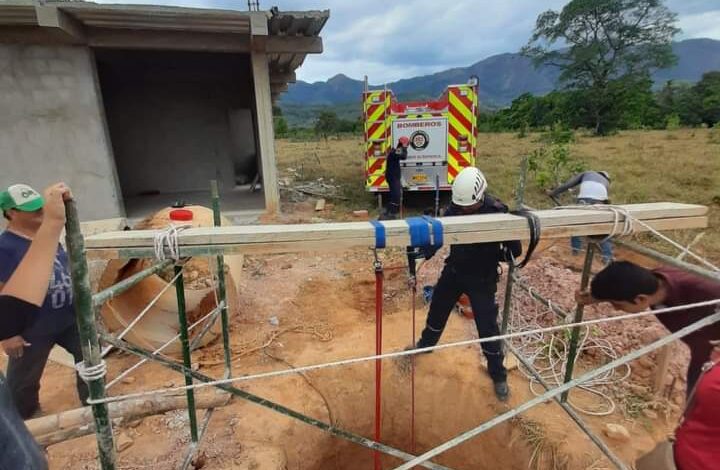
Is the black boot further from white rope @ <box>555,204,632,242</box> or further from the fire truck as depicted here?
the fire truck

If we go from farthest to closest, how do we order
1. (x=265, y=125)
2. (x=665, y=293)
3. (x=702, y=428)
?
(x=265, y=125) → (x=665, y=293) → (x=702, y=428)

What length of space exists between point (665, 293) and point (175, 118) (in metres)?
10.7

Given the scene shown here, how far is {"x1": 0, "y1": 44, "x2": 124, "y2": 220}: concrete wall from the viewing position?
249 inches

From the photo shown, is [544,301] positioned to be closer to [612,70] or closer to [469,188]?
[469,188]

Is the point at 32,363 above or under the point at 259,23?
under

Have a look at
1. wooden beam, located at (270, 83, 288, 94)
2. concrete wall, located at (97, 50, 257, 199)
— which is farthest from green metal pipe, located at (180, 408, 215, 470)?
wooden beam, located at (270, 83, 288, 94)

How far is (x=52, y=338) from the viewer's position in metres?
2.70

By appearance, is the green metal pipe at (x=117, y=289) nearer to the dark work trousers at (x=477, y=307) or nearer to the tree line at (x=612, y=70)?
the dark work trousers at (x=477, y=307)

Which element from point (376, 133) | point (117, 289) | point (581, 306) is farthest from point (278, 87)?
point (117, 289)

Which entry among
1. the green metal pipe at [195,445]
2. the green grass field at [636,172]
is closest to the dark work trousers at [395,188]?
the green grass field at [636,172]

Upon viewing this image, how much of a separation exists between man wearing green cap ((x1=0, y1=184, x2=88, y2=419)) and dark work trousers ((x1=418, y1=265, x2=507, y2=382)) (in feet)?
8.65

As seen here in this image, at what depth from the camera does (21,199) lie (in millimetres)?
2152

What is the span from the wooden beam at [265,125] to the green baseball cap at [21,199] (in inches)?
213

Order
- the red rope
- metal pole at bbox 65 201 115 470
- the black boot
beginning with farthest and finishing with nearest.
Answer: the black boot
the red rope
metal pole at bbox 65 201 115 470
